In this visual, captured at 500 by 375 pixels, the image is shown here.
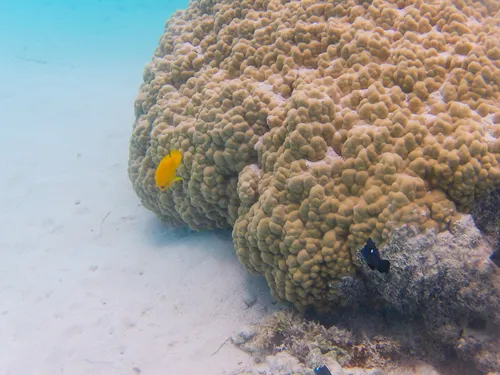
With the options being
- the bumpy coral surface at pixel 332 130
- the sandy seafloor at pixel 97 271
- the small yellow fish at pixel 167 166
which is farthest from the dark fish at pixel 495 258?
the small yellow fish at pixel 167 166

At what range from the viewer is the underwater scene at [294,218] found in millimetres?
2934

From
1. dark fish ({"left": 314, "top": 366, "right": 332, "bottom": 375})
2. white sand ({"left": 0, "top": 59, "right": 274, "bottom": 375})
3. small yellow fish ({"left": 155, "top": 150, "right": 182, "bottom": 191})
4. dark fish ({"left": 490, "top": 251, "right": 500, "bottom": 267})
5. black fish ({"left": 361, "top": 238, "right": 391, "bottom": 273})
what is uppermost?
small yellow fish ({"left": 155, "top": 150, "right": 182, "bottom": 191})

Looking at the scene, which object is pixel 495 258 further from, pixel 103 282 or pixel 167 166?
pixel 103 282

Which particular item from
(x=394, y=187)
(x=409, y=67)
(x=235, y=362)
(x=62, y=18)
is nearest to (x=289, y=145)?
(x=394, y=187)

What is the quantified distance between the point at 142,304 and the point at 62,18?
90.7 feet

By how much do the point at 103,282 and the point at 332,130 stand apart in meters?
3.59

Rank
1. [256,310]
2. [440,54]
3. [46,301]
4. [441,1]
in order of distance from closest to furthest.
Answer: [440,54] → [441,1] → [256,310] → [46,301]

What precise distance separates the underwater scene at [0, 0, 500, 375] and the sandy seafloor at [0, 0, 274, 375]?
29mm

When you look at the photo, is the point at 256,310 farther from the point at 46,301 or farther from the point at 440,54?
the point at 440,54

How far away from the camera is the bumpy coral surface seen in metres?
2.97

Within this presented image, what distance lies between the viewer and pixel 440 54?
3.52 meters

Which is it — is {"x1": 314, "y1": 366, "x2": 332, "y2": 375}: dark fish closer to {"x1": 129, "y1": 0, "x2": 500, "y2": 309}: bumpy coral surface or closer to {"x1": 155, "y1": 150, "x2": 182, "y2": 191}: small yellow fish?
{"x1": 129, "y1": 0, "x2": 500, "y2": 309}: bumpy coral surface

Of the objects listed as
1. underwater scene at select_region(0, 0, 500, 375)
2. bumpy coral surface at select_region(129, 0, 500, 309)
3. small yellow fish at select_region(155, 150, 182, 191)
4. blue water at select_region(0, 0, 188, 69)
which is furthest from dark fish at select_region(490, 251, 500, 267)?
blue water at select_region(0, 0, 188, 69)

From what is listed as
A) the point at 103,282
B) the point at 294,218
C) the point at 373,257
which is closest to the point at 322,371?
the point at 373,257
